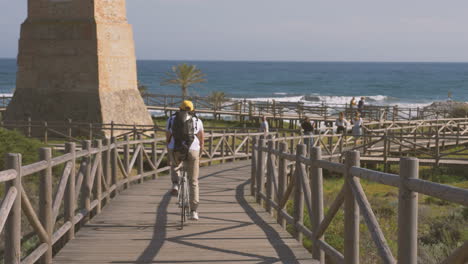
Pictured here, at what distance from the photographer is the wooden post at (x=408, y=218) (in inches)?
157

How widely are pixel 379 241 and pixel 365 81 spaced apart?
12464 centimetres

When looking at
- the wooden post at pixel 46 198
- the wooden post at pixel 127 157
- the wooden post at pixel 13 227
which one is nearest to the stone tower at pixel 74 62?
the wooden post at pixel 127 157

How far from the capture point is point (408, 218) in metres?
4.00

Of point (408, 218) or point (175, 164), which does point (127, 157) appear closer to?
point (175, 164)

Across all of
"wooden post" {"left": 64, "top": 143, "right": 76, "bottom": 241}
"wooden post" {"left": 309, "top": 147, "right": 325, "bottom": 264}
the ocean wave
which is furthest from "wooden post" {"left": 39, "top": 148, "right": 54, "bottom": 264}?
the ocean wave

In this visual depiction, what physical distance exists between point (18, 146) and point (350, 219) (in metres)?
13.9

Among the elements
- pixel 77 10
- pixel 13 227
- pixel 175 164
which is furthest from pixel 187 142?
pixel 77 10

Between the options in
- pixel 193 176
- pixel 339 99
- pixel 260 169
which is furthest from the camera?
pixel 339 99

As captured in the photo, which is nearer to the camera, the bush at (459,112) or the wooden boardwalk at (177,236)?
the wooden boardwalk at (177,236)

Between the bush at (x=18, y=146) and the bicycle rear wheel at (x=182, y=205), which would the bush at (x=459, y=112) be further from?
the bicycle rear wheel at (x=182, y=205)

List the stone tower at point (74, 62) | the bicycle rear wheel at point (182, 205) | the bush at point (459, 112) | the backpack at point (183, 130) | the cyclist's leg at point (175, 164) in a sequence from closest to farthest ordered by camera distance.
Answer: the bicycle rear wheel at point (182, 205) < the backpack at point (183, 130) < the cyclist's leg at point (175, 164) < the stone tower at point (74, 62) < the bush at point (459, 112)

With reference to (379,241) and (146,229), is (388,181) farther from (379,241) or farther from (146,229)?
(146,229)

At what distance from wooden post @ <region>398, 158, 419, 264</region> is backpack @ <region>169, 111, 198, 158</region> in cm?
439

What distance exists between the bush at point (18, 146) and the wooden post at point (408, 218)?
548 inches
